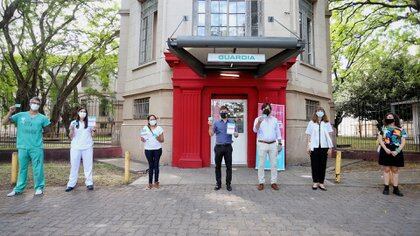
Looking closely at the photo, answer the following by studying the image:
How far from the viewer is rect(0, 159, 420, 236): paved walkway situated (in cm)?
486

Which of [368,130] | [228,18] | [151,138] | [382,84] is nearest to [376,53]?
[382,84]

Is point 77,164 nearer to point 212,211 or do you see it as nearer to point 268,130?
point 212,211

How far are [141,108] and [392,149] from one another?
9.23 m

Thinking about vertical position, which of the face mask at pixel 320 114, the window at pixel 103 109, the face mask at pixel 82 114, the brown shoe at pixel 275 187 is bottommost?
the brown shoe at pixel 275 187

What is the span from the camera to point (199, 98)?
11.6m

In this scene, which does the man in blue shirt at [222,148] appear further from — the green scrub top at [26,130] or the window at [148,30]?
the window at [148,30]

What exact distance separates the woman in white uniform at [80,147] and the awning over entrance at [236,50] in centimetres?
301

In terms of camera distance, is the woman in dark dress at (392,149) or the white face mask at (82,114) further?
the white face mask at (82,114)

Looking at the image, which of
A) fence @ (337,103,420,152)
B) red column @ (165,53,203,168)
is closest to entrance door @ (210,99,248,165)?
red column @ (165,53,203,168)

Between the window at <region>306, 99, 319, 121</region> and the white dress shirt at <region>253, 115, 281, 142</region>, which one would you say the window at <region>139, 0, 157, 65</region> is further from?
the white dress shirt at <region>253, 115, 281, 142</region>

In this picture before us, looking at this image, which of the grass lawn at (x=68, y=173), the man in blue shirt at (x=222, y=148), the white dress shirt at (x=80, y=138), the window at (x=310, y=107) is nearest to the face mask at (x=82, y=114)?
the white dress shirt at (x=80, y=138)

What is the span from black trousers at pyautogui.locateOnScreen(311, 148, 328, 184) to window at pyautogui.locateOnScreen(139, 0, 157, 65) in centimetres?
782

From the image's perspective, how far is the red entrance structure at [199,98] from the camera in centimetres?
1150

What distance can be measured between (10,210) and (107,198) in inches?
67.6
